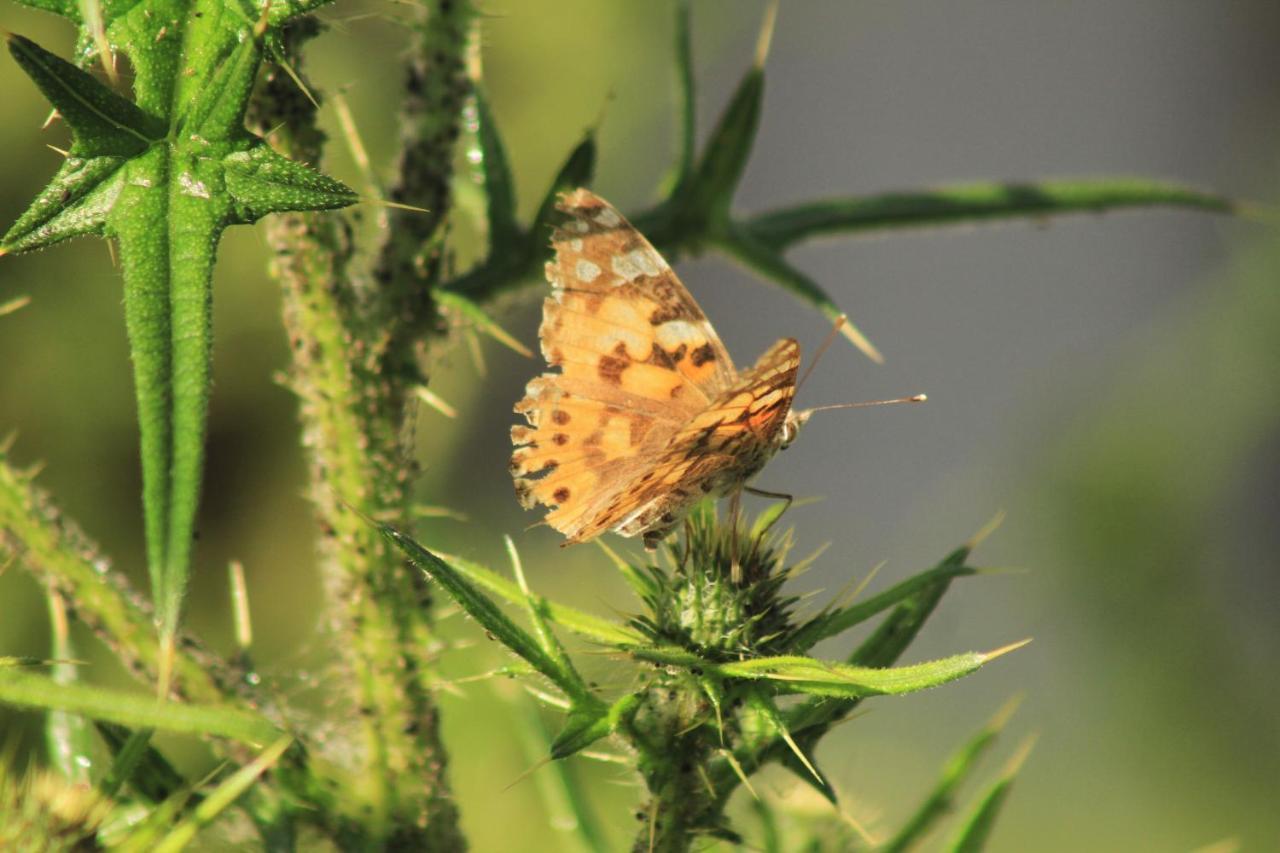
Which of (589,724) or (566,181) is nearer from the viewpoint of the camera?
(589,724)

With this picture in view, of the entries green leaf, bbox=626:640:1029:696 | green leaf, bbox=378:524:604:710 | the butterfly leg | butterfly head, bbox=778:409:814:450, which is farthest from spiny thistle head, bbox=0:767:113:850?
butterfly head, bbox=778:409:814:450

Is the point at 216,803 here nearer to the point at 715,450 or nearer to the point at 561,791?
the point at 715,450

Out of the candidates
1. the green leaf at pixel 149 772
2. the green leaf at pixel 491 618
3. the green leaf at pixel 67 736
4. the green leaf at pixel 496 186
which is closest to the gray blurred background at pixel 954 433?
the green leaf at pixel 496 186

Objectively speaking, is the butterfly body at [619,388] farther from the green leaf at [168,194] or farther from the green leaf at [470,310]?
the green leaf at [168,194]

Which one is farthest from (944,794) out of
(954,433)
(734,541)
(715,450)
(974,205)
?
(954,433)

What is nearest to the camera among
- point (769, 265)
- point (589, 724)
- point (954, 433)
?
point (589, 724)

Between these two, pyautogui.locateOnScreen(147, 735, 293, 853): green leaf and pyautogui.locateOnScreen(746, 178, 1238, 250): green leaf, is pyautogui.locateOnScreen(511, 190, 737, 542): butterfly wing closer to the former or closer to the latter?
pyautogui.locateOnScreen(746, 178, 1238, 250): green leaf

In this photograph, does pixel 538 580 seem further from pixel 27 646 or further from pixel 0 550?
pixel 0 550
